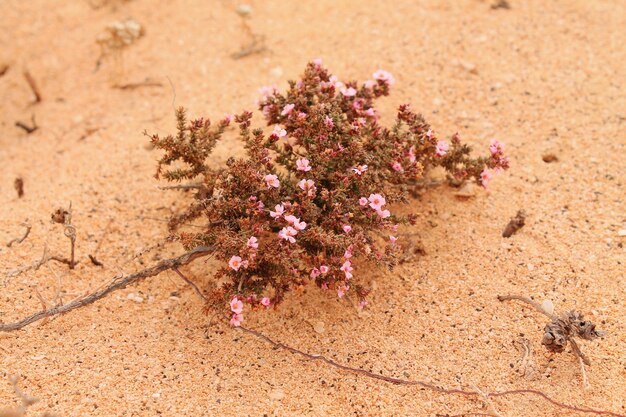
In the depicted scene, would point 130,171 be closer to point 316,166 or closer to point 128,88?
point 128,88

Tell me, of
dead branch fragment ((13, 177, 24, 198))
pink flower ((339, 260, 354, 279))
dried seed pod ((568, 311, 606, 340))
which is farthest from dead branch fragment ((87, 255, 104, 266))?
dried seed pod ((568, 311, 606, 340))

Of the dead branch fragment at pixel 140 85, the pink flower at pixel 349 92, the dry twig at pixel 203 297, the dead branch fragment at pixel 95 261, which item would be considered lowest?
the dead branch fragment at pixel 95 261

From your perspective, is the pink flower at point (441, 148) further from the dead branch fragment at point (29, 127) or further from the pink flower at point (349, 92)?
the dead branch fragment at point (29, 127)

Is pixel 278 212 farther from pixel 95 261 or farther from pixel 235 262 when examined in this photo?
pixel 95 261

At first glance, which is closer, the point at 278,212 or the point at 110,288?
the point at 278,212

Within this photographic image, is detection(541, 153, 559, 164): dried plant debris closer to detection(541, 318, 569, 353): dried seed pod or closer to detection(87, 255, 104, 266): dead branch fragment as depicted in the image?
detection(541, 318, 569, 353): dried seed pod

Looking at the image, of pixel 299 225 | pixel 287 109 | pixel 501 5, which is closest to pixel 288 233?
pixel 299 225

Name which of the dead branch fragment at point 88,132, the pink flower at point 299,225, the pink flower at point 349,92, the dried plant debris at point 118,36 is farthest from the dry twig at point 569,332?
the dried plant debris at point 118,36
